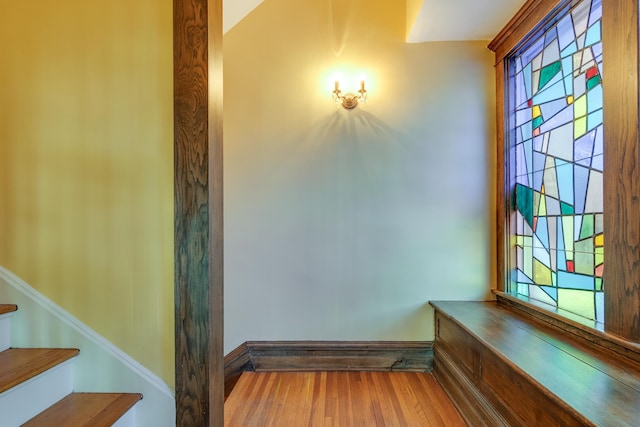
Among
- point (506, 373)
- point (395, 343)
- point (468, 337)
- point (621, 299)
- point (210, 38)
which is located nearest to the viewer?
point (210, 38)

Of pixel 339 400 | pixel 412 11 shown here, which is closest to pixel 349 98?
pixel 412 11

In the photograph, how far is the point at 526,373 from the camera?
127 centimetres

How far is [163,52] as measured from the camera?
120 centimetres

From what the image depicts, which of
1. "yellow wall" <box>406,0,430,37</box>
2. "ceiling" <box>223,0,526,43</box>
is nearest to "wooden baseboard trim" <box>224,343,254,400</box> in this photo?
"ceiling" <box>223,0,526,43</box>

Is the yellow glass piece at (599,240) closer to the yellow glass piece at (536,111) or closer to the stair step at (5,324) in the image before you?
the yellow glass piece at (536,111)

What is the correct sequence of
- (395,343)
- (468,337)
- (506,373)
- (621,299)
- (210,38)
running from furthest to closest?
1. (395,343)
2. (468,337)
3. (506,373)
4. (621,299)
5. (210,38)

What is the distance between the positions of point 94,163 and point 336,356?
6.84 ft

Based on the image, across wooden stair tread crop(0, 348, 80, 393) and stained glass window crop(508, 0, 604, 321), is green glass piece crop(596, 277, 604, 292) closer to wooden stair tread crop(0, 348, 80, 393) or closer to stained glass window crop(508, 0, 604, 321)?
stained glass window crop(508, 0, 604, 321)

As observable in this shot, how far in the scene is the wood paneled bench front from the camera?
41.8 inches

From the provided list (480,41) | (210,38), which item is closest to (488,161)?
(480,41)

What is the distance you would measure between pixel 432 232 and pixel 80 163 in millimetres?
2290

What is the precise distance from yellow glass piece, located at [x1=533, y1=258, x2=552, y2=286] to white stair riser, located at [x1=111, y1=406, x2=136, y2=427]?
2416 millimetres

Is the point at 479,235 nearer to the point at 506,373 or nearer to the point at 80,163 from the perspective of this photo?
the point at 506,373

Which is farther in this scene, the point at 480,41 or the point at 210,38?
the point at 480,41
